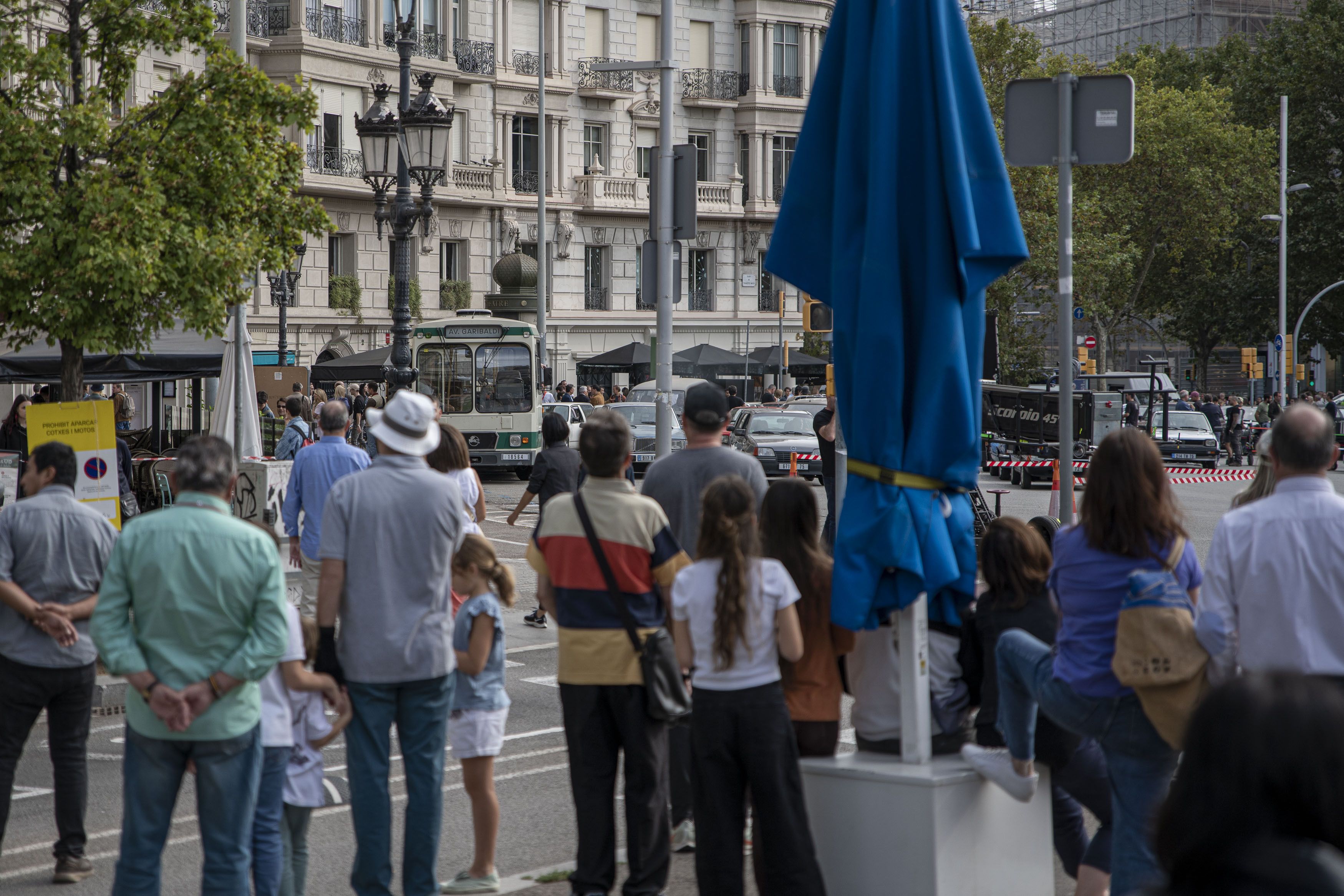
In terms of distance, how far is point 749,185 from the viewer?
57.5 m

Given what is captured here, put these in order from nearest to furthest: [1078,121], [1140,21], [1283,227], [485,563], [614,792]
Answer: [614,792] → [485,563] → [1078,121] → [1283,227] → [1140,21]

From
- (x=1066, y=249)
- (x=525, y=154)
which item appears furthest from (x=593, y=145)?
(x=1066, y=249)

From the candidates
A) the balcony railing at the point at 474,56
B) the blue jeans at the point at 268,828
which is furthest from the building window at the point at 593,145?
the blue jeans at the point at 268,828

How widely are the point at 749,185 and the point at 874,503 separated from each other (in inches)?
2099

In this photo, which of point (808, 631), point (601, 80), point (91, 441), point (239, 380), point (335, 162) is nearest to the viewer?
point (808, 631)

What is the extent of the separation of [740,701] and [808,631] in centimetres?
45

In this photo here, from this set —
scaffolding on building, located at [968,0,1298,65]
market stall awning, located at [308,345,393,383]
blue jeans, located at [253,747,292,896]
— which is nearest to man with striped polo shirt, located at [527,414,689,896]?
blue jeans, located at [253,747,292,896]

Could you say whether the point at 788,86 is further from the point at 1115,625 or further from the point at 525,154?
the point at 1115,625

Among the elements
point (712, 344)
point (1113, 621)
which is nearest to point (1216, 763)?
point (1113, 621)

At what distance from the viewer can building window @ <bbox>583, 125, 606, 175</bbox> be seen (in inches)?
2128

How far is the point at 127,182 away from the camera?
523 inches

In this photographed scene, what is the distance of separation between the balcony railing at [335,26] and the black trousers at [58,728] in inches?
1632

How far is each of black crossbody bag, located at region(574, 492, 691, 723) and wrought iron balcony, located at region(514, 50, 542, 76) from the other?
47887mm

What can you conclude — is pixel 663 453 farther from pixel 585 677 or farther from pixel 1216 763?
pixel 1216 763
